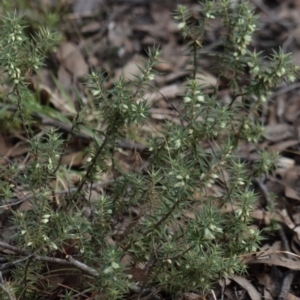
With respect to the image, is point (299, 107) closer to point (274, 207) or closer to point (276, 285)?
point (274, 207)

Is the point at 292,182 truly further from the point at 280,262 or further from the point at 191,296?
the point at 191,296

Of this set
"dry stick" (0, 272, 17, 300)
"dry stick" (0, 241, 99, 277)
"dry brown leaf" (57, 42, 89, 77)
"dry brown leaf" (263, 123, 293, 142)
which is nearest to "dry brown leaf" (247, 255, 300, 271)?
Answer: "dry stick" (0, 241, 99, 277)

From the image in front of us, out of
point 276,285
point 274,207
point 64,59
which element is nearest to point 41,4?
point 64,59

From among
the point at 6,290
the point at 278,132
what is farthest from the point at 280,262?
the point at 6,290

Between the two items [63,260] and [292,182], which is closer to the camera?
[63,260]

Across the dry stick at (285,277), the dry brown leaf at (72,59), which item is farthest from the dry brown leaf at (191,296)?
the dry brown leaf at (72,59)

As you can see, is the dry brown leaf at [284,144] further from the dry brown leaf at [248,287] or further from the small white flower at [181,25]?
the small white flower at [181,25]

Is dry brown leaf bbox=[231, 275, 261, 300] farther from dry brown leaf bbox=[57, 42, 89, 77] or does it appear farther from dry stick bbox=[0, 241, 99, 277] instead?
dry brown leaf bbox=[57, 42, 89, 77]
